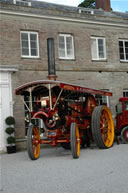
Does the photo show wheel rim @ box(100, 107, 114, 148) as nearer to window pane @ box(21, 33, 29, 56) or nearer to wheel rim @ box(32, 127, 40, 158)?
wheel rim @ box(32, 127, 40, 158)

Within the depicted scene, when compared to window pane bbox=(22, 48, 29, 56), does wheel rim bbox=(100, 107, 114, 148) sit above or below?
below

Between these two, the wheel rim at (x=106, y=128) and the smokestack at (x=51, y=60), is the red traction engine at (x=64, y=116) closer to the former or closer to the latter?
the wheel rim at (x=106, y=128)

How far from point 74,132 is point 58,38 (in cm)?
790

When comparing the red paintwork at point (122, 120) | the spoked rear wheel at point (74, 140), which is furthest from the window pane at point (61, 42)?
the spoked rear wheel at point (74, 140)

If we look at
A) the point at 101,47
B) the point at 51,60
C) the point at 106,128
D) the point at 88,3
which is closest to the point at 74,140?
the point at 106,128

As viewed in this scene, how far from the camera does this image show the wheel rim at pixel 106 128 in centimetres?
1167

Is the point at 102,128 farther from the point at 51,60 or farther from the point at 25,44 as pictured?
the point at 25,44

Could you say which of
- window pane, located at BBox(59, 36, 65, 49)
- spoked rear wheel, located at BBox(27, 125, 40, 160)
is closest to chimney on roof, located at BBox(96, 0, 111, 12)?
window pane, located at BBox(59, 36, 65, 49)

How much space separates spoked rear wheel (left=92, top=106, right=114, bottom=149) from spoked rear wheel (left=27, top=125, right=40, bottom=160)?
2.21 m

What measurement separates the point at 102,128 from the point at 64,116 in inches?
73.5

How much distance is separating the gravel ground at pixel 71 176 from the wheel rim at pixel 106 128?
1.90 meters

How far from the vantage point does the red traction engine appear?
9812mm

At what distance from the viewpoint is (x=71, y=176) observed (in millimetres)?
6980

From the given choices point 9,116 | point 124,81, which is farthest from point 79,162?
point 124,81
